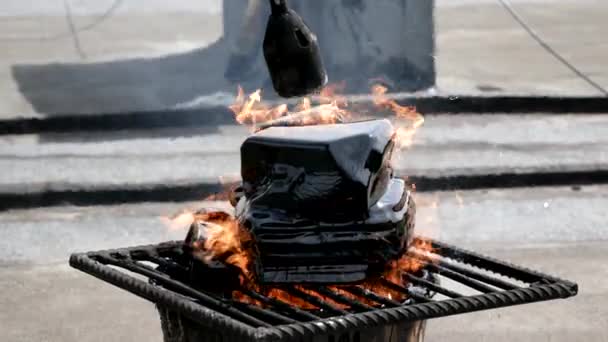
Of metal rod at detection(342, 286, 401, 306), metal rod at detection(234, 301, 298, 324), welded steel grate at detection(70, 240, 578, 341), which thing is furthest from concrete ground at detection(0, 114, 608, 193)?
metal rod at detection(234, 301, 298, 324)

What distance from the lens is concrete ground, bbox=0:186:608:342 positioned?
4.68 meters

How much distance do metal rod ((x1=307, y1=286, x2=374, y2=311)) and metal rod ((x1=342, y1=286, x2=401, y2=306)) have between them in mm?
44

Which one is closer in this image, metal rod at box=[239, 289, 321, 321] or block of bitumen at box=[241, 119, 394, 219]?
metal rod at box=[239, 289, 321, 321]

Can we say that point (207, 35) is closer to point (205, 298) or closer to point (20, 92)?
point (20, 92)

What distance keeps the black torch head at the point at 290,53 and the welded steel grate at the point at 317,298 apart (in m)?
0.55

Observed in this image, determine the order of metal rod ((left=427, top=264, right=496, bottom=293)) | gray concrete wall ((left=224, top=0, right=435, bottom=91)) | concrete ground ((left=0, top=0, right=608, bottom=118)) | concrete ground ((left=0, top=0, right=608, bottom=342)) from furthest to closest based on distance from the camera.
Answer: concrete ground ((left=0, top=0, right=608, bottom=118))
gray concrete wall ((left=224, top=0, right=435, bottom=91))
concrete ground ((left=0, top=0, right=608, bottom=342))
metal rod ((left=427, top=264, right=496, bottom=293))

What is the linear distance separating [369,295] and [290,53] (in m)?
0.67

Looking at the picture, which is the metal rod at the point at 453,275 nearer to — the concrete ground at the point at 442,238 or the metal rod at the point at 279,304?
the metal rod at the point at 279,304

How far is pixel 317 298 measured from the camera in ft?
9.20

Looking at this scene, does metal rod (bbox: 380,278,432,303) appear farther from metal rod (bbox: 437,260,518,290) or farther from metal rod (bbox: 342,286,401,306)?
metal rod (bbox: 437,260,518,290)

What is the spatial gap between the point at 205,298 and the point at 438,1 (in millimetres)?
9816

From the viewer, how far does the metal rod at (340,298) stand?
2.72 m

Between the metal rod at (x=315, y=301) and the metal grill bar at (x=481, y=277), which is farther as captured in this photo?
the metal grill bar at (x=481, y=277)

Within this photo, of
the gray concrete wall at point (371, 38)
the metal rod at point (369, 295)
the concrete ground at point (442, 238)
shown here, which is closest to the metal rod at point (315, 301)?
the metal rod at point (369, 295)
